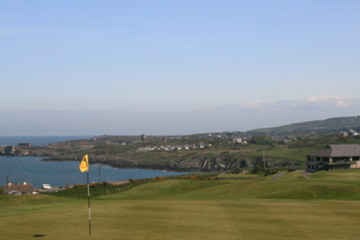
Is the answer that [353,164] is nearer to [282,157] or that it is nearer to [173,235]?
[282,157]

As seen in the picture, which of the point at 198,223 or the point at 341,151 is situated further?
the point at 341,151

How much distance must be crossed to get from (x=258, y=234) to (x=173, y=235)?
13.3 ft

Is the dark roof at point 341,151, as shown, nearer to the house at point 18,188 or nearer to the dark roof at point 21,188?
the house at point 18,188

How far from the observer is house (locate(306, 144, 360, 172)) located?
246 ft

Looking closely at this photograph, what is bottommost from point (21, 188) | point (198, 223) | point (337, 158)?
point (21, 188)

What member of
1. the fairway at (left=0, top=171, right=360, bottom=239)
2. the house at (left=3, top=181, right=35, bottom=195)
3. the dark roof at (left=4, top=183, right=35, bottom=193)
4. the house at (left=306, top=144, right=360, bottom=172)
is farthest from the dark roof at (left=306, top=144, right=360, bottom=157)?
the dark roof at (left=4, top=183, right=35, bottom=193)

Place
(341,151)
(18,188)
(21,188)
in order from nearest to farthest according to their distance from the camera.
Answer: (18,188), (21,188), (341,151)

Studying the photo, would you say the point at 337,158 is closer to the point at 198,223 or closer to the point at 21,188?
the point at 198,223

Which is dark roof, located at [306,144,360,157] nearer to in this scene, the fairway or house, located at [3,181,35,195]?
the fairway

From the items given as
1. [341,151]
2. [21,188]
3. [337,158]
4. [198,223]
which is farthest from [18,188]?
[341,151]

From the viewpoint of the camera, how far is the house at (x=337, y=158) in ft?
246

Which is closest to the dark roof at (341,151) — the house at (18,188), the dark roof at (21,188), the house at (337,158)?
the house at (337,158)

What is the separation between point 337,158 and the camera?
75.9 m

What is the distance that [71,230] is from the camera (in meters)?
17.5
